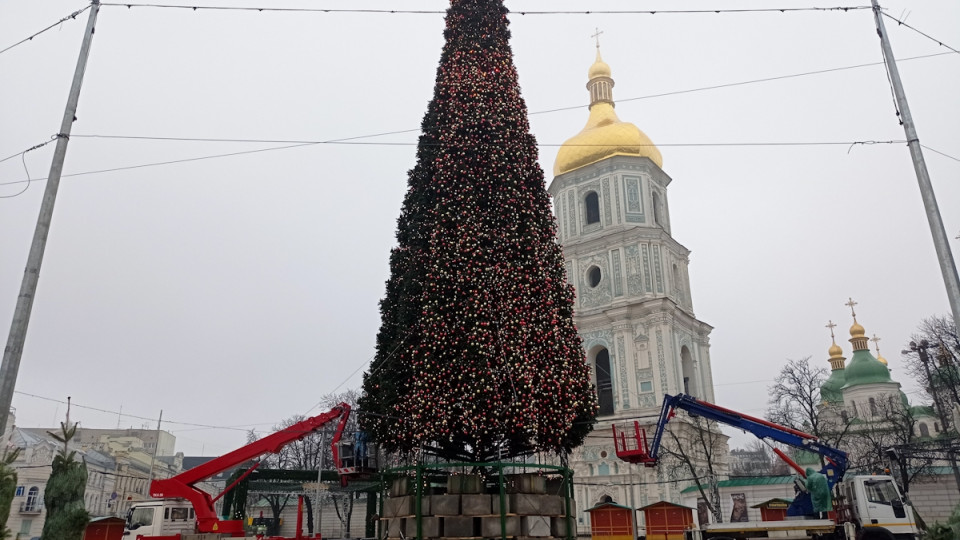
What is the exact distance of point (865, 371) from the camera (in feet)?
201

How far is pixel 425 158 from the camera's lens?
56.6 feet

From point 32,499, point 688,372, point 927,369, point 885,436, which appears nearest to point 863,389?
point 885,436

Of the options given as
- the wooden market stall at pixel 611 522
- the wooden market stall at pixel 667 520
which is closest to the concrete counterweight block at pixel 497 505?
the wooden market stall at pixel 667 520

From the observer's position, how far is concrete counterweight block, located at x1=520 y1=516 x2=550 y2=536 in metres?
12.3

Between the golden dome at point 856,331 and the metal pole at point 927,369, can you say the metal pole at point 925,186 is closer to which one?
the metal pole at point 927,369

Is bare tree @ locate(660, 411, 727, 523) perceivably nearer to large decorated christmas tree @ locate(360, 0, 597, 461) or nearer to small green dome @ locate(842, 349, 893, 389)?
large decorated christmas tree @ locate(360, 0, 597, 461)

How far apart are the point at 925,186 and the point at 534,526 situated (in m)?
9.19

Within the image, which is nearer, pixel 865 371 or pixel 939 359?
pixel 939 359

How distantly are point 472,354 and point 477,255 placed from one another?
2.26 metres

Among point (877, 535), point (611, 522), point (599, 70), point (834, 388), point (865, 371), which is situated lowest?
point (877, 535)

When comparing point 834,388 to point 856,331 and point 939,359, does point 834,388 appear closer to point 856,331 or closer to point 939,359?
point 856,331

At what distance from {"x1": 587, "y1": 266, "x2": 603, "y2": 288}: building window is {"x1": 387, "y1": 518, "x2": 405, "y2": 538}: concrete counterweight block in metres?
28.5

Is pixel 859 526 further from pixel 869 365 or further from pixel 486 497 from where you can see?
pixel 869 365

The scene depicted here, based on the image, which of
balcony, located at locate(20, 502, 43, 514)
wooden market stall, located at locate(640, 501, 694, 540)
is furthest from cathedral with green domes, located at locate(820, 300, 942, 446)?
balcony, located at locate(20, 502, 43, 514)
